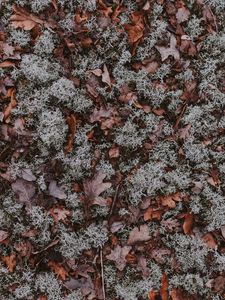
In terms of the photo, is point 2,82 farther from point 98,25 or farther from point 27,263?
point 27,263

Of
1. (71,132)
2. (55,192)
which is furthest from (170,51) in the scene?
(55,192)

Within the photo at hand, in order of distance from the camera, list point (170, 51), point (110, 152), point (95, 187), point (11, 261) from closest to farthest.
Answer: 1. point (11, 261)
2. point (95, 187)
3. point (110, 152)
4. point (170, 51)

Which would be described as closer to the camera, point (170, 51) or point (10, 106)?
point (10, 106)

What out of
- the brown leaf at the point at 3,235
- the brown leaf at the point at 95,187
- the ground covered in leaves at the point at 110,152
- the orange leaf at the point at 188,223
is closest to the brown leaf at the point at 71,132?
the ground covered in leaves at the point at 110,152

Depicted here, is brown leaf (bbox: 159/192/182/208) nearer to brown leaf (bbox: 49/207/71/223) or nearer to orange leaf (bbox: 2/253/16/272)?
brown leaf (bbox: 49/207/71/223)

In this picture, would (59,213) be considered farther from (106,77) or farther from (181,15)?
(181,15)

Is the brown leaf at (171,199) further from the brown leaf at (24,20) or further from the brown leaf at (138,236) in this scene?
the brown leaf at (24,20)

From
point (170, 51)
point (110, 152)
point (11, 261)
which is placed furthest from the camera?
point (170, 51)
